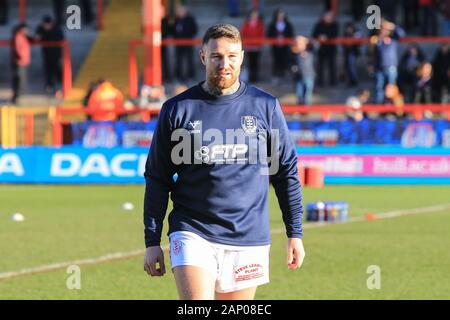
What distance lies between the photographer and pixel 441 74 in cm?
2930

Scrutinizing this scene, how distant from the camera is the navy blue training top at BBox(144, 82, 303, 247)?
6633 millimetres

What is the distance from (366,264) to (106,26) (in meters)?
26.3

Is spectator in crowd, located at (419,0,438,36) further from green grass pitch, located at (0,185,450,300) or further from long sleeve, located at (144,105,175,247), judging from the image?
long sleeve, located at (144,105,175,247)

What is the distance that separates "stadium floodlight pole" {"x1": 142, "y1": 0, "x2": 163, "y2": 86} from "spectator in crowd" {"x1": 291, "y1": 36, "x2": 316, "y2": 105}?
3.17 m

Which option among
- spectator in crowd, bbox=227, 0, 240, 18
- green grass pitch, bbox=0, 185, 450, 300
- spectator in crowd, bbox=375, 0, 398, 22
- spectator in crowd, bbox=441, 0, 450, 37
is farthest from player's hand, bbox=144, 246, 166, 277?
spectator in crowd, bbox=227, 0, 240, 18

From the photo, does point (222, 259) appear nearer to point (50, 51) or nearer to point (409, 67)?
point (409, 67)

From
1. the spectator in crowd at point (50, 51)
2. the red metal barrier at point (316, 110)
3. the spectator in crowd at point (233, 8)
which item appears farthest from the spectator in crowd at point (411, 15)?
the red metal barrier at point (316, 110)

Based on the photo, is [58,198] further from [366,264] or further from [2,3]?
[2,3]

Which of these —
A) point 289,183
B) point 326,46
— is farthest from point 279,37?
point 289,183

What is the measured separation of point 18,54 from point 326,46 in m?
7.76

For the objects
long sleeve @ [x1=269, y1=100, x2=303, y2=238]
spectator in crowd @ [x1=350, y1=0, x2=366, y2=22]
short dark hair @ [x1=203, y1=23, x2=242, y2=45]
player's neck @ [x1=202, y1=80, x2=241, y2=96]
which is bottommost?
long sleeve @ [x1=269, y1=100, x2=303, y2=238]

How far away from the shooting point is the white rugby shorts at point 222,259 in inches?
258

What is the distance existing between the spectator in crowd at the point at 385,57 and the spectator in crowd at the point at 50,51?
866 cm

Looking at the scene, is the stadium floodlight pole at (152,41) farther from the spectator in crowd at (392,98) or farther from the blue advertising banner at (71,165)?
the blue advertising banner at (71,165)
